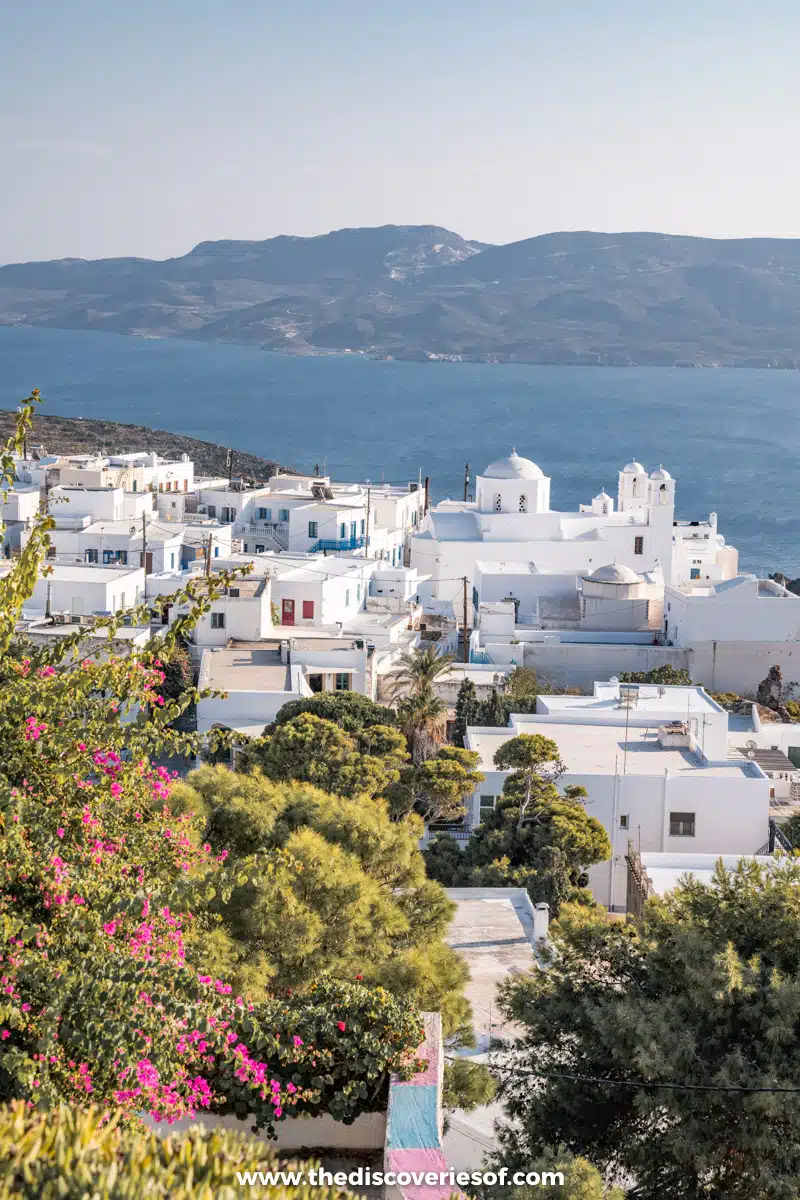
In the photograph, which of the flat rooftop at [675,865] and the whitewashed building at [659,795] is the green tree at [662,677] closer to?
the whitewashed building at [659,795]

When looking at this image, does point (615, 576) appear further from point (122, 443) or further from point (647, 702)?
point (122, 443)

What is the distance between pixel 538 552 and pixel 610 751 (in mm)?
20252

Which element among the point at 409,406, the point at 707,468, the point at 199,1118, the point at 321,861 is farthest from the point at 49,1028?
the point at 409,406

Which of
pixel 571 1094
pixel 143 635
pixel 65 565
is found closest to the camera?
pixel 571 1094

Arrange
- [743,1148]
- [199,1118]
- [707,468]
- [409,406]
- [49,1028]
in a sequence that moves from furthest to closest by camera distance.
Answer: [409,406] < [707,468] < [743,1148] < [199,1118] < [49,1028]

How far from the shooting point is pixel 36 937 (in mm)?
5086

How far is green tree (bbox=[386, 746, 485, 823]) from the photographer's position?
18.3m

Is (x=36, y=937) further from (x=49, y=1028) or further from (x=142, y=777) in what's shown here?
(x=142, y=777)

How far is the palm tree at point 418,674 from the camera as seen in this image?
82.1 feet

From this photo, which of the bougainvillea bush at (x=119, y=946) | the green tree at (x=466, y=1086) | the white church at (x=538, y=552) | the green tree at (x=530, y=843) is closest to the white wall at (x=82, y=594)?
the white church at (x=538, y=552)

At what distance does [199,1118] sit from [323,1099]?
1.73 ft

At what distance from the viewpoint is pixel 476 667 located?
30.3 meters

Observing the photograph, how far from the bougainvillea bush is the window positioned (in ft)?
47.3

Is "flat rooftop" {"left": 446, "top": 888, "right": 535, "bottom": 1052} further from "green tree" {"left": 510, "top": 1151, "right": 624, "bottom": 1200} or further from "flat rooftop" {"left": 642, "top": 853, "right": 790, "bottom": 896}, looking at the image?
"green tree" {"left": 510, "top": 1151, "right": 624, "bottom": 1200}
